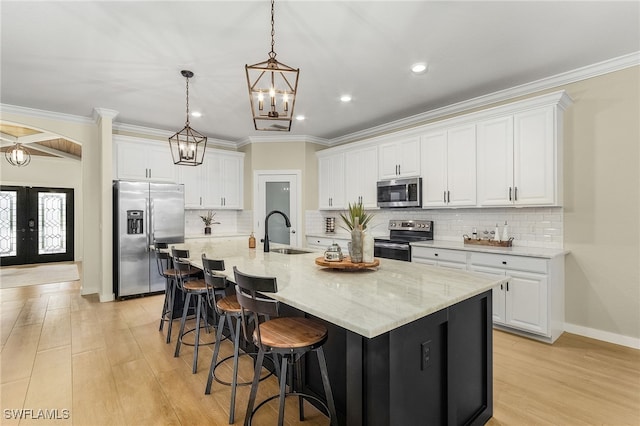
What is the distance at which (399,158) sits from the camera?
15.9ft

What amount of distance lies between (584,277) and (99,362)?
4.79 m

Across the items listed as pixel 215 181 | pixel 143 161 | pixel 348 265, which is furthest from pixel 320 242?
pixel 348 265

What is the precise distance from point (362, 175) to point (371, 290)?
12.8ft

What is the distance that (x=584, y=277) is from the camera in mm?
3436

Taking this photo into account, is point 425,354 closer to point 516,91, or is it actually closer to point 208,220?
point 516,91

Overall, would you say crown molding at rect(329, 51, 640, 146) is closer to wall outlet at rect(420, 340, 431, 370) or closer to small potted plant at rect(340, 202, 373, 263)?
small potted plant at rect(340, 202, 373, 263)

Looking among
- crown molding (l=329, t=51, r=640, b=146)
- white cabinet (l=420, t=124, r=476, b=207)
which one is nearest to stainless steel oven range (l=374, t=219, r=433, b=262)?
white cabinet (l=420, t=124, r=476, b=207)

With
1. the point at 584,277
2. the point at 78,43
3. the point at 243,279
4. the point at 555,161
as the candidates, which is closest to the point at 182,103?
the point at 78,43

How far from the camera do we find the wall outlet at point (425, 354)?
154cm

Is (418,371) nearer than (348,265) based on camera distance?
Yes

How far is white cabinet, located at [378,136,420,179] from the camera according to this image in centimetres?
463

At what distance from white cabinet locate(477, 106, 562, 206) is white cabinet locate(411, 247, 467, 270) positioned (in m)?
0.71

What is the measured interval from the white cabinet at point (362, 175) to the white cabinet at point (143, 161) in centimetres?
311

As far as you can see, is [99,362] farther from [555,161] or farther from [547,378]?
[555,161]
